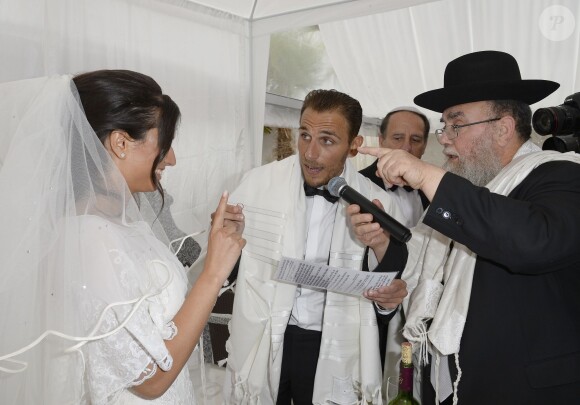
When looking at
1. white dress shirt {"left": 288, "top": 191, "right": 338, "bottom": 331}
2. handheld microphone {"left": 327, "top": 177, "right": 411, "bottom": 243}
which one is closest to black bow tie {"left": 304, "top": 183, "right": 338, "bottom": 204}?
white dress shirt {"left": 288, "top": 191, "right": 338, "bottom": 331}

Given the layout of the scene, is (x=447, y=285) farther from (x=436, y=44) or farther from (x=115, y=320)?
(x=436, y=44)

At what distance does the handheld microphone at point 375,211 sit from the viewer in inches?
70.0

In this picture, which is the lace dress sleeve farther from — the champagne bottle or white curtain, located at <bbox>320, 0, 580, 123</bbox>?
white curtain, located at <bbox>320, 0, 580, 123</bbox>

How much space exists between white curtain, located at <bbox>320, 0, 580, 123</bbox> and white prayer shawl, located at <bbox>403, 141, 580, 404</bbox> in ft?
8.96

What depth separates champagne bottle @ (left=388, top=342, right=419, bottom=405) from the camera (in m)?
1.88

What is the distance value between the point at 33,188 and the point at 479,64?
1.65 meters

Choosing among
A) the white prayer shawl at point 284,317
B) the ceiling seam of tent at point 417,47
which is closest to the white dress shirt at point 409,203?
the white prayer shawl at point 284,317

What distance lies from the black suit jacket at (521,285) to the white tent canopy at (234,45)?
2.28 meters

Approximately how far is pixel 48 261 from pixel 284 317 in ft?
4.47

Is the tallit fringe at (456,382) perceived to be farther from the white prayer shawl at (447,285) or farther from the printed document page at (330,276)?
the printed document page at (330,276)

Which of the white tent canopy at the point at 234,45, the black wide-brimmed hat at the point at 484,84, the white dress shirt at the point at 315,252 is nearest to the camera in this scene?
the black wide-brimmed hat at the point at 484,84

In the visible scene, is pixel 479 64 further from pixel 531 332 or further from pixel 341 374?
pixel 341 374

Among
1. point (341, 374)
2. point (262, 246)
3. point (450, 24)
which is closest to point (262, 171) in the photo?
point (262, 246)

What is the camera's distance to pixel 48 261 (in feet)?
4.34
